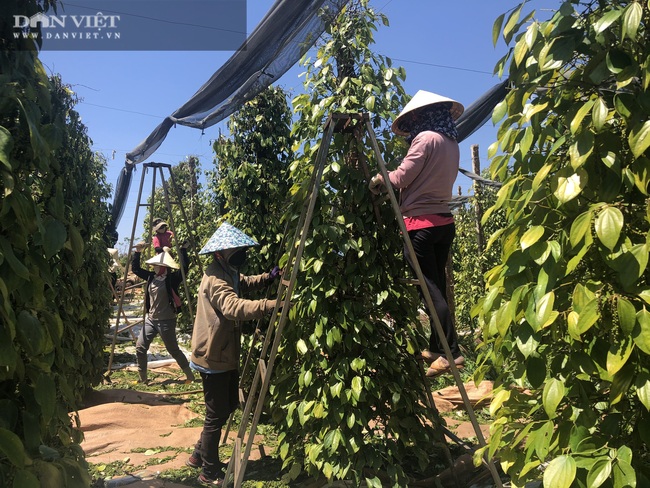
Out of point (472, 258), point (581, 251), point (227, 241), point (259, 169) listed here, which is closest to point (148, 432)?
point (227, 241)

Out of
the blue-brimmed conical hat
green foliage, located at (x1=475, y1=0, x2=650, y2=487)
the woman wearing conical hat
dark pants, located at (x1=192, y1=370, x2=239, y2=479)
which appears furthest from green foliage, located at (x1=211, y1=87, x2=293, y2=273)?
green foliage, located at (x1=475, y1=0, x2=650, y2=487)

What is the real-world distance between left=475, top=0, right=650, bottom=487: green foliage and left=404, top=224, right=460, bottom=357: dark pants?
1130mm

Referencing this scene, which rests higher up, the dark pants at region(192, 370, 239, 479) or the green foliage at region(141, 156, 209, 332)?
the green foliage at region(141, 156, 209, 332)

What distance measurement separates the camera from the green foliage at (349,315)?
2.87m

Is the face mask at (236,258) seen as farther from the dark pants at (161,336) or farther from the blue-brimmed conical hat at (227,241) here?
the dark pants at (161,336)

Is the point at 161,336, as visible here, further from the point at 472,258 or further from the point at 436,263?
the point at 472,258

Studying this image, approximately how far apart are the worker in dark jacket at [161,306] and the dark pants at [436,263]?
14.7 ft

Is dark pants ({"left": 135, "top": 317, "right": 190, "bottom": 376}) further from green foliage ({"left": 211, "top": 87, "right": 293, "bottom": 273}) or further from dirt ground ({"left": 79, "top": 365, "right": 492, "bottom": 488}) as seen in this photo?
green foliage ({"left": 211, "top": 87, "right": 293, "bottom": 273})

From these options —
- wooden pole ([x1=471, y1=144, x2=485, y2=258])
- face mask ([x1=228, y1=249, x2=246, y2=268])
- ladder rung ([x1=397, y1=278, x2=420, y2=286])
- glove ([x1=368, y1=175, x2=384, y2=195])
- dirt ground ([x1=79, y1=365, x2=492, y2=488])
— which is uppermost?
wooden pole ([x1=471, y1=144, x2=485, y2=258])

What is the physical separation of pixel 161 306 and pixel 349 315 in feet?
14.6

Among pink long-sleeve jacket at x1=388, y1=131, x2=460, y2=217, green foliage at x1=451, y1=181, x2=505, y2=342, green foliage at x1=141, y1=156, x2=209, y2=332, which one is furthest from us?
green foliage at x1=451, y1=181, x2=505, y2=342

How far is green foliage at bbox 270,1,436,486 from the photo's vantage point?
2869 mm

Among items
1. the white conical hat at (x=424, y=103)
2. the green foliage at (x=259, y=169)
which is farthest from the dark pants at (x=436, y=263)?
the green foliage at (x=259, y=169)

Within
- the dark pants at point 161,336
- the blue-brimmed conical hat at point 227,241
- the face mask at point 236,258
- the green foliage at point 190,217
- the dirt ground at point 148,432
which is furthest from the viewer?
the green foliage at point 190,217
